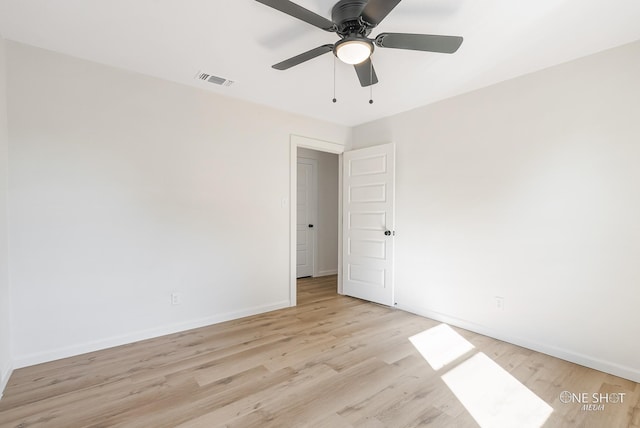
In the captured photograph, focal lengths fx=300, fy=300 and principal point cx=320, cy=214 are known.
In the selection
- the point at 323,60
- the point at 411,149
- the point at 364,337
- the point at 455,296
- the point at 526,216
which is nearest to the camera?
the point at 323,60

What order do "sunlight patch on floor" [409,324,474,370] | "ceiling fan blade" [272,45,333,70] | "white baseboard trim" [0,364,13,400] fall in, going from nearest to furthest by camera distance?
"ceiling fan blade" [272,45,333,70] → "white baseboard trim" [0,364,13,400] → "sunlight patch on floor" [409,324,474,370]

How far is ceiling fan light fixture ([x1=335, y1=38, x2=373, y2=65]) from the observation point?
1772 mm

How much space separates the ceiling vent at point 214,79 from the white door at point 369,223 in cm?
193

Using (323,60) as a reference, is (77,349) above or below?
below

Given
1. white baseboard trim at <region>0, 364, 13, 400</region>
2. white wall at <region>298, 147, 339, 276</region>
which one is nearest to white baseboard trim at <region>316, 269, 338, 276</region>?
white wall at <region>298, 147, 339, 276</region>

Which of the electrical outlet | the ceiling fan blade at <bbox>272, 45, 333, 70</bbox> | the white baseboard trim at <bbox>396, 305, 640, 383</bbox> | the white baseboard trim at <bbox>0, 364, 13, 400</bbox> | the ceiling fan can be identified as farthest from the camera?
the electrical outlet

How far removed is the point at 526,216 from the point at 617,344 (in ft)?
3.77

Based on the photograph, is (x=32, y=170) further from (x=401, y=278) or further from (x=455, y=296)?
(x=455, y=296)

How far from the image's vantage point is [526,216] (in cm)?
278

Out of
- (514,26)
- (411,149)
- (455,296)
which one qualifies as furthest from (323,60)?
(455,296)

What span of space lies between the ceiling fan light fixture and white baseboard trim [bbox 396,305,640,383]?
2.81 metres

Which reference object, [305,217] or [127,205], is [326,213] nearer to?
[305,217]

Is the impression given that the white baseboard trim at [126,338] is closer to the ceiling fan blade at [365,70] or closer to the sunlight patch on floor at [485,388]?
the sunlight patch on floor at [485,388]

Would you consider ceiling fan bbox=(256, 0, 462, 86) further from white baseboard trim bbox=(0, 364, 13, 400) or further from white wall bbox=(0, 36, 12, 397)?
white baseboard trim bbox=(0, 364, 13, 400)
